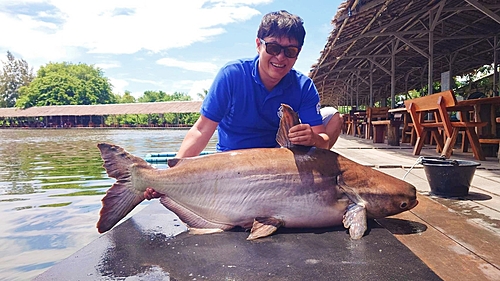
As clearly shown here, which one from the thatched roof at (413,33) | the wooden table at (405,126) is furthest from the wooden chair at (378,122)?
the thatched roof at (413,33)

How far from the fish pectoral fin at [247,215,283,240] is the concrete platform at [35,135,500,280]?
36 mm

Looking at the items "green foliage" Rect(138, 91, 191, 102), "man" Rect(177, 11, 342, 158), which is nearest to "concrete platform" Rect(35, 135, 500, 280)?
"man" Rect(177, 11, 342, 158)

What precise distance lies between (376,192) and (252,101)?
1021 mm

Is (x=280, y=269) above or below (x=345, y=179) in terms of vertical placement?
below

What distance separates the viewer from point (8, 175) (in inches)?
284

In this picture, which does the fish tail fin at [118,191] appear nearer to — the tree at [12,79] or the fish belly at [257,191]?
the fish belly at [257,191]

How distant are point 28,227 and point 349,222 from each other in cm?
322

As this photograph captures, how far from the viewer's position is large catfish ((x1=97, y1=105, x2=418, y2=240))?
1.94m

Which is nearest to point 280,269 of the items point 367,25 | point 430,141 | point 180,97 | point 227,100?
point 227,100

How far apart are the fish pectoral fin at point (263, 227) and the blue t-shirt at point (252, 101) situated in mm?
900

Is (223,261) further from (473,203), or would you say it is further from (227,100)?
(473,203)

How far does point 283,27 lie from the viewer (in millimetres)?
2330

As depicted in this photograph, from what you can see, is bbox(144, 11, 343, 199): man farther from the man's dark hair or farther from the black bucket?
the black bucket

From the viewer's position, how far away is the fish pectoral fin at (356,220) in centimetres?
182
